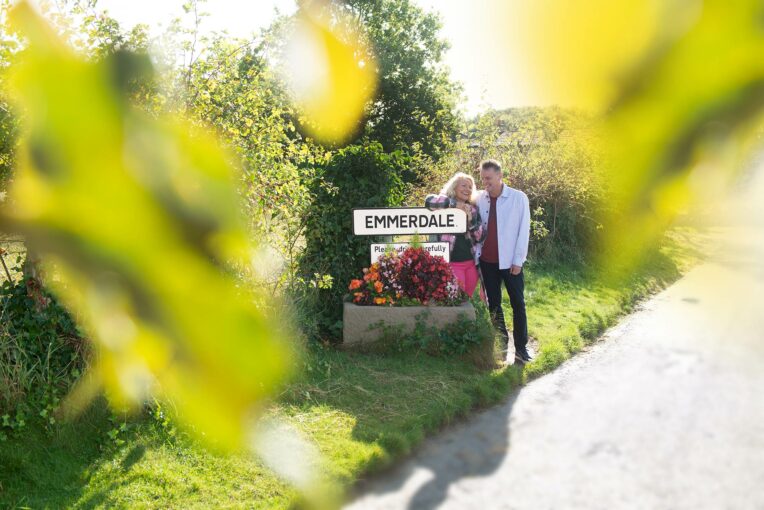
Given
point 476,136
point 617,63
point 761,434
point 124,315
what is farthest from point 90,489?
point 476,136

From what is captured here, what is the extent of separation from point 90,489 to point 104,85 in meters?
3.45

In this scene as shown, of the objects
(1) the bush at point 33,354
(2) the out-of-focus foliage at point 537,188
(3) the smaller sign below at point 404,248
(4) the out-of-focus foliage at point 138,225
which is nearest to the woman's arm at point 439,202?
(3) the smaller sign below at point 404,248

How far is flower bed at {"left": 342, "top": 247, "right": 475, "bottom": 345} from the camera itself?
5.91 m

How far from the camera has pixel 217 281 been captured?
579 millimetres

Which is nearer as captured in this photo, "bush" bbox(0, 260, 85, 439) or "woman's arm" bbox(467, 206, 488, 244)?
"bush" bbox(0, 260, 85, 439)

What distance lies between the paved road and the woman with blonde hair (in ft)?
4.49

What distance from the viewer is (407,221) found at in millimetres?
6418

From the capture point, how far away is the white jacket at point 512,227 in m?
5.70

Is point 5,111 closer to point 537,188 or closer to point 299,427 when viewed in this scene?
point 299,427

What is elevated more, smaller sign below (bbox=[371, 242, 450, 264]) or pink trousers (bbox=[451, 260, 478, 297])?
smaller sign below (bbox=[371, 242, 450, 264])

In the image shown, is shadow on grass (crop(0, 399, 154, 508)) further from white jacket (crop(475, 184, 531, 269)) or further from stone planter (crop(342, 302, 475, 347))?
white jacket (crop(475, 184, 531, 269))

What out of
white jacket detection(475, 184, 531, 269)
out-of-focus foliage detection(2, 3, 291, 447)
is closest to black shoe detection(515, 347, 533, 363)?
white jacket detection(475, 184, 531, 269)

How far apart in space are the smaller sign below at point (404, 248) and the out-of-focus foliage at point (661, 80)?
5.92 meters

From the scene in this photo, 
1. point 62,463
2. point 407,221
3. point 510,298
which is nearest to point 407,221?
point 407,221
